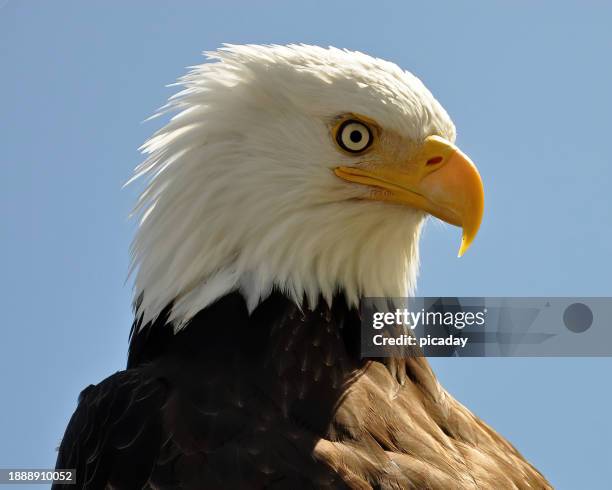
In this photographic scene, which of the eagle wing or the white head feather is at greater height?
the white head feather

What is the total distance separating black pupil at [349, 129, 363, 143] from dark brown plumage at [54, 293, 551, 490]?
859mm

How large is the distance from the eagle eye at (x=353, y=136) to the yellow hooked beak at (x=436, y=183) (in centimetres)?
11

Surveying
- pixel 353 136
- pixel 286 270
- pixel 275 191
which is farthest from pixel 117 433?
pixel 353 136

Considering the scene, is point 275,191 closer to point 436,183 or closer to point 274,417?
point 436,183

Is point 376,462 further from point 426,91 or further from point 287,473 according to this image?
point 426,91

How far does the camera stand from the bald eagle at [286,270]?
5320 millimetres

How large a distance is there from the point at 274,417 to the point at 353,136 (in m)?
1.55

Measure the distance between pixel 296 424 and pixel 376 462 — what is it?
1.37 feet

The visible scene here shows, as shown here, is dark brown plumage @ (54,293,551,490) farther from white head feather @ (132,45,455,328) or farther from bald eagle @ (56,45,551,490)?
white head feather @ (132,45,455,328)

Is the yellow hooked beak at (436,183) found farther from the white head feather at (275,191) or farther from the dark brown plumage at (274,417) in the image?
the dark brown plumage at (274,417)

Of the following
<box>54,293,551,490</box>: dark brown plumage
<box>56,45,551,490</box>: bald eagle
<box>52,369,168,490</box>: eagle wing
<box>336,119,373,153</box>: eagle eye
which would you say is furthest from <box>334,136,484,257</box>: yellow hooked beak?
<box>52,369,168,490</box>: eagle wing

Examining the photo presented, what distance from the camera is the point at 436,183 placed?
5.89m

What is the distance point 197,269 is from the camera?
604cm

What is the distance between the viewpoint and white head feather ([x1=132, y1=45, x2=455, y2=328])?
235 inches
